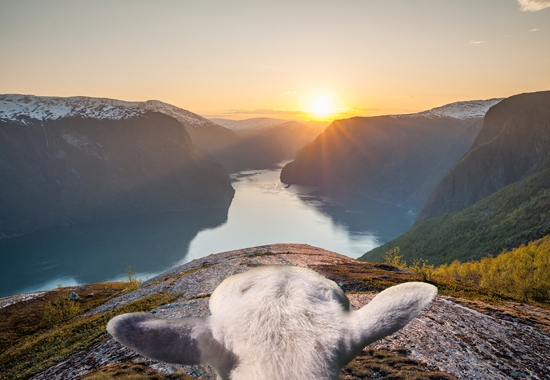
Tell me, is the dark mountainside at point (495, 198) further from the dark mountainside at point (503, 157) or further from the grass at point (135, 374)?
the grass at point (135, 374)

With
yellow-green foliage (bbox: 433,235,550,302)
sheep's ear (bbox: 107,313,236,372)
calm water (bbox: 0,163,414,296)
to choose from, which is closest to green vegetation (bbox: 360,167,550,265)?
yellow-green foliage (bbox: 433,235,550,302)

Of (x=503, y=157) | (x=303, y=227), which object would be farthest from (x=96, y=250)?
(x=503, y=157)

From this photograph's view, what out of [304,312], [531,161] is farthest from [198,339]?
[531,161]

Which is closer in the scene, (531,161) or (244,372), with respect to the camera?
(244,372)

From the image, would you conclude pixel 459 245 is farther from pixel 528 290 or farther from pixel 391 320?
pixel 391 320

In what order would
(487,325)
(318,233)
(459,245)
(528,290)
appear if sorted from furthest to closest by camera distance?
(318,233) < (459,245) < (528,290) < (487,325)
